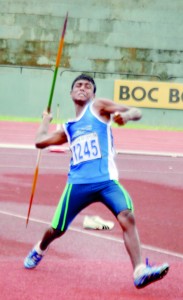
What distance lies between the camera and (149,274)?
18.8ft

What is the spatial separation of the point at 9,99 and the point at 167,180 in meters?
17.6

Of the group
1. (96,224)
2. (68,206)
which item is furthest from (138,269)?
(96,224)

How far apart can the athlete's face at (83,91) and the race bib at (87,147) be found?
34 cm

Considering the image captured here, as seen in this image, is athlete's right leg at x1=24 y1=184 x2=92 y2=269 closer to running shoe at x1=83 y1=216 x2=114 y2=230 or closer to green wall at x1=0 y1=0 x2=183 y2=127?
running shoe at x1=83 y1=216 x2=114 y2=230

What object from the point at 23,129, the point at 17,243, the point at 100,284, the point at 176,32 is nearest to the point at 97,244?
the point at 17,243

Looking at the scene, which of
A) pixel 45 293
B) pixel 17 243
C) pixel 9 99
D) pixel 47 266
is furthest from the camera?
pixel 9 99

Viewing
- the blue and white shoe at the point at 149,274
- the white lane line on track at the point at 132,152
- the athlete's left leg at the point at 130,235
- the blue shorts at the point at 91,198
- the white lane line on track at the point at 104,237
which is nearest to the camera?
the blue and white shoe at the point at 149,274

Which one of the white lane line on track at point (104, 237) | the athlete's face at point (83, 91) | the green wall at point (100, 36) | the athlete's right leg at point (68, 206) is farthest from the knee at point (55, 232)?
the green wall at point (100, 36)

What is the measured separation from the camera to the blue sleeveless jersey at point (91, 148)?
6129mm

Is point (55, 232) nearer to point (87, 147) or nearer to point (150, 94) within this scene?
point (87, 147)

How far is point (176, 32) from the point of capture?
106 ft

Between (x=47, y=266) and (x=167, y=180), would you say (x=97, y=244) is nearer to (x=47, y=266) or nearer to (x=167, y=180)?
(x=47, y=266)

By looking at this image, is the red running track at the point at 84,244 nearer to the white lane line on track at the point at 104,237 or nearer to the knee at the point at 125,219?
the white lane line on track at the point at 104,237

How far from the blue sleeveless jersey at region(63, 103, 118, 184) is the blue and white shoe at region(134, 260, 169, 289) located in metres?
0.81
